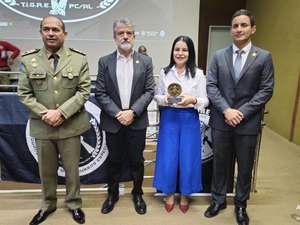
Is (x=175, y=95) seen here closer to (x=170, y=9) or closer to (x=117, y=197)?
(x=117, y=197)

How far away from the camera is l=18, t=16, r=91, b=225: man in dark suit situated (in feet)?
6.39

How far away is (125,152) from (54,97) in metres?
0.74

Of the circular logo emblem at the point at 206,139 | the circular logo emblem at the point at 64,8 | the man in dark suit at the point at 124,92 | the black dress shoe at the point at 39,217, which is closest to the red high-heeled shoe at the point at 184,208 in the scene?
the circular logo emblem at the point at 206,139

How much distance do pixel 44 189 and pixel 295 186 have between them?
236 centimetres

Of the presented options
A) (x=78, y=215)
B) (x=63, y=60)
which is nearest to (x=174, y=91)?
(x=63, y=60)

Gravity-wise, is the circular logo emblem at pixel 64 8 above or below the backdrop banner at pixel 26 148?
above

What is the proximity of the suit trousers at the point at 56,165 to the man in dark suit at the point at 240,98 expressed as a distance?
1.04m

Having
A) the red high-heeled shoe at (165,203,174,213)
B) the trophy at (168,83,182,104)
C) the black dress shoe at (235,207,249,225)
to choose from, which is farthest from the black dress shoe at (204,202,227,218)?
the trophy at (168,83,182,104)

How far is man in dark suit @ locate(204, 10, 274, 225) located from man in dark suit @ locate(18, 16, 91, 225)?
0.95 m

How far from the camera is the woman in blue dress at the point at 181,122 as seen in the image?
2125 millimetres

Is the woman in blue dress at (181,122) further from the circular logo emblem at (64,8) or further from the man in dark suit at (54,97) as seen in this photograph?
the circular logo emblem at (64,8)

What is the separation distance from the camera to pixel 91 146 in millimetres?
2492

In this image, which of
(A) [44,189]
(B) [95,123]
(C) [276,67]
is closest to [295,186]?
(B) [95,123]

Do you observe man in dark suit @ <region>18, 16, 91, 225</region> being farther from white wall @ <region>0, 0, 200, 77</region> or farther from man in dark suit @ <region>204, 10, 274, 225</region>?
white wall @ <region>0, 0, 200, 77</region>
